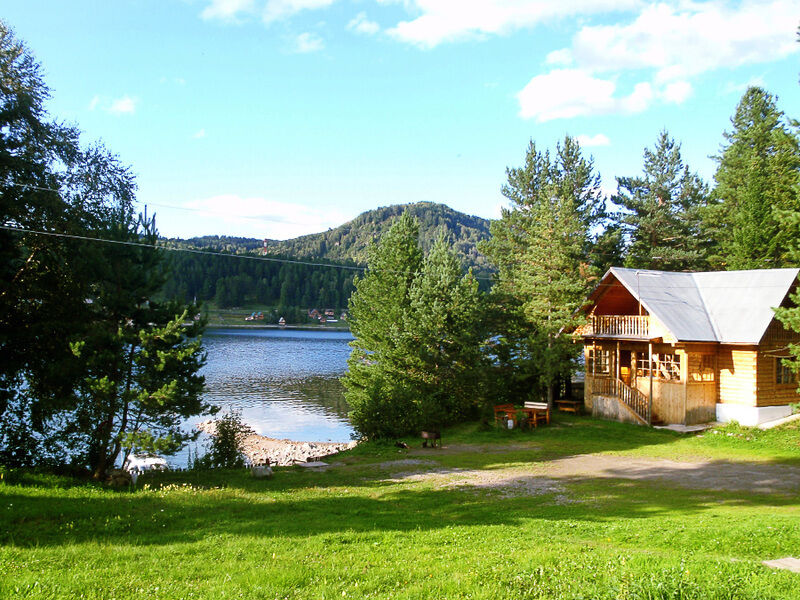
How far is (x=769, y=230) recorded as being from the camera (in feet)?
102

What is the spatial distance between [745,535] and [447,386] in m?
18.0

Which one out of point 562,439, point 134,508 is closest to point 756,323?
point 562,439

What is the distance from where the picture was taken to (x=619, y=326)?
24875 millimetres

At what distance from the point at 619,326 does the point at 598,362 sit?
3.28 meters

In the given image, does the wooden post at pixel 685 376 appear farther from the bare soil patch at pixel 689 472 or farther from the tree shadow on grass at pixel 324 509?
the tree shadow on grass at pixel 324 509

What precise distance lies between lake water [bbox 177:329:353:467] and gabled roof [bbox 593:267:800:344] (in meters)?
17.2

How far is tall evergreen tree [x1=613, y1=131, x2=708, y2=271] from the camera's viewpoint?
36588 millimetres

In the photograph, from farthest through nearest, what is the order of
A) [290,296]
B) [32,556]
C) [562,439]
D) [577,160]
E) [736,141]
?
[290,296] → [736,141] → [577,160] → [562,439] → [32,556]

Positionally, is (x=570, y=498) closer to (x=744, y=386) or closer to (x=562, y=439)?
(x=562, y=439)

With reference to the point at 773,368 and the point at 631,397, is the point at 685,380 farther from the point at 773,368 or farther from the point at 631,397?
the point at 773,368

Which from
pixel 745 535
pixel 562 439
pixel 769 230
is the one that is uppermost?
pixel 769 230

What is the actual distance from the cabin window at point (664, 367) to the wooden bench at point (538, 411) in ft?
16.5

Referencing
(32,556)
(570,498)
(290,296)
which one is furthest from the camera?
(290,296)

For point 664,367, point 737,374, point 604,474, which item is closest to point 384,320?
point 664,367
